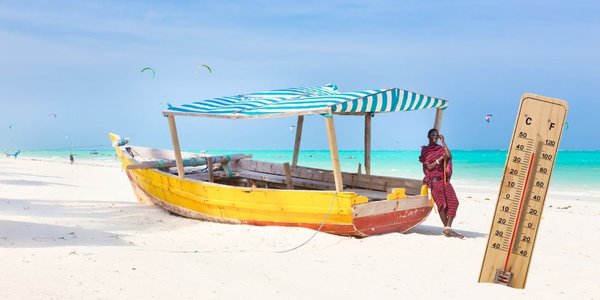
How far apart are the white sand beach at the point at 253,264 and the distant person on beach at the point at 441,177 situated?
471 mm

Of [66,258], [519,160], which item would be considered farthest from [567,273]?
[66,258]

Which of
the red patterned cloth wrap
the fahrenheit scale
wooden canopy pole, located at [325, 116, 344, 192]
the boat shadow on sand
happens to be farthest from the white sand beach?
wooden canopy pole, located at [325, 116, 344, 192]

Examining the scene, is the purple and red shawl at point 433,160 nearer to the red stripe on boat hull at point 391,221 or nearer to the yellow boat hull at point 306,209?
the yellow boat hull at point 306,209

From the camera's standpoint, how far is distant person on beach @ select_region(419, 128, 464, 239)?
831 cm

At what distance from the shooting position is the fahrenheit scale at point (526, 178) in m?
4.28

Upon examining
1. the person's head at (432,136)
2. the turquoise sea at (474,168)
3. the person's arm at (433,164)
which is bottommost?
the turquoise sea at (474,168)

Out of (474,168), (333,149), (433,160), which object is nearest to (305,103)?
(333,149)

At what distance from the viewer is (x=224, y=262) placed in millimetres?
5793

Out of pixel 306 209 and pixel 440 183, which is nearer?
pixel 306 209

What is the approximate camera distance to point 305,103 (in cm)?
834

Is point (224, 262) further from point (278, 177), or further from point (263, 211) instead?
point (278, 177)

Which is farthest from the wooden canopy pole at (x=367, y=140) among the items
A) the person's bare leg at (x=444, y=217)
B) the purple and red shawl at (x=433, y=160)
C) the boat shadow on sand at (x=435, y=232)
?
the person's bare leg at (x=444, y=217)

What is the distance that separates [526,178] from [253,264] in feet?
9.48

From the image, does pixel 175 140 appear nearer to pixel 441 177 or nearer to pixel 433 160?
pixel 433 160
